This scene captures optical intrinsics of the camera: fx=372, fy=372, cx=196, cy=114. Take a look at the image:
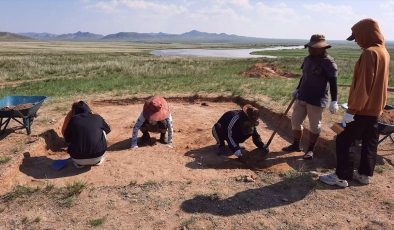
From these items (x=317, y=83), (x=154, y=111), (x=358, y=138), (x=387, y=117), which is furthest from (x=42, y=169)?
(x=387, y=117)

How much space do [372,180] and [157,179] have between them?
316cm

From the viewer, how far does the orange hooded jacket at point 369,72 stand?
4512 millimetres

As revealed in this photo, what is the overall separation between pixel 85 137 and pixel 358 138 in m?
4.00

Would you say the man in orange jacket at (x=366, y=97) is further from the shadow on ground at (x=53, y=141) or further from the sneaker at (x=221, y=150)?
the shadow on ground at (x=53, y=141)

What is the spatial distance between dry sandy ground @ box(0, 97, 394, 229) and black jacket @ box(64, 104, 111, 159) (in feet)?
1.11

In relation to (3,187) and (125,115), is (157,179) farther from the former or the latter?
(125,115)

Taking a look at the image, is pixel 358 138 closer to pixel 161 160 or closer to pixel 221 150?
pixel 221 150

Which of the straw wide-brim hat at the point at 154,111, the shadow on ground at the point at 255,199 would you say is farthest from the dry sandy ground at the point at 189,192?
the straw wide-brim hat at the point at 154,111

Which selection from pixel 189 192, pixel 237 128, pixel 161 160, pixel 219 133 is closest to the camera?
pixel 189 192

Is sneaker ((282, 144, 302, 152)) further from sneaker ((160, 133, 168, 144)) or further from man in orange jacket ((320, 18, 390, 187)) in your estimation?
sneaker ((160, 133, 168, 144))

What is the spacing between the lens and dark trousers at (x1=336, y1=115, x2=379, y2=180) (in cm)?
482

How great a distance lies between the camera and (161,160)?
6359mm

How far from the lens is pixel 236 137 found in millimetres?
6539

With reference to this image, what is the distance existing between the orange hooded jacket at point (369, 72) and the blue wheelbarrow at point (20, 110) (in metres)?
5.90
